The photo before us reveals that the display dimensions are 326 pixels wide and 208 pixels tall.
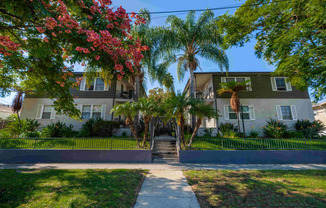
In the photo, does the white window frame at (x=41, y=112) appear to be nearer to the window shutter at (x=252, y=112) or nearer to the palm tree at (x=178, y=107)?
the palm tree at (x=178, y=107)

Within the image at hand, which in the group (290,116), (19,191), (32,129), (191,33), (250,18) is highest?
(191,33)

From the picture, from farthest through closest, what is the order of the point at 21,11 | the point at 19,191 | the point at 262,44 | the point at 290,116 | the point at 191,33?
1. the point at 290,116
2. the point at 191,33
3. the point at 262,44
4. the point at 19,191
5. the point at 21,11

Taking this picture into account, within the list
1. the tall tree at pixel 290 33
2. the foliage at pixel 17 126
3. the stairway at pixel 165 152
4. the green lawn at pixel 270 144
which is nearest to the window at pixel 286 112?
the green lawn at pixel 270 144

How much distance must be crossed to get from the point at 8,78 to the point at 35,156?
15.0ft

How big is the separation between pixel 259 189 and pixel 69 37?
7.64 metres

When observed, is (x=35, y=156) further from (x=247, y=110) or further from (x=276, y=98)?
(x=276, y=98)

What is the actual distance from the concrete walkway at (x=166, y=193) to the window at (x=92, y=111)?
11409 mm

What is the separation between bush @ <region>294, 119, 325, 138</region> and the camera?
12734 millimetres

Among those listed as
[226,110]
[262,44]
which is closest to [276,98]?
[226,110]

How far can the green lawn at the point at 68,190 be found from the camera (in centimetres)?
349

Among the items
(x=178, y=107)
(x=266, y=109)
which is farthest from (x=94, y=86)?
(x=266, y=109)

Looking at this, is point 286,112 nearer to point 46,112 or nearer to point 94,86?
point 94,86

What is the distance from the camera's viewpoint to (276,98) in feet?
49.7

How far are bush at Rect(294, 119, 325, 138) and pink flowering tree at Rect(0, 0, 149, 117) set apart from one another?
54.6 ft
